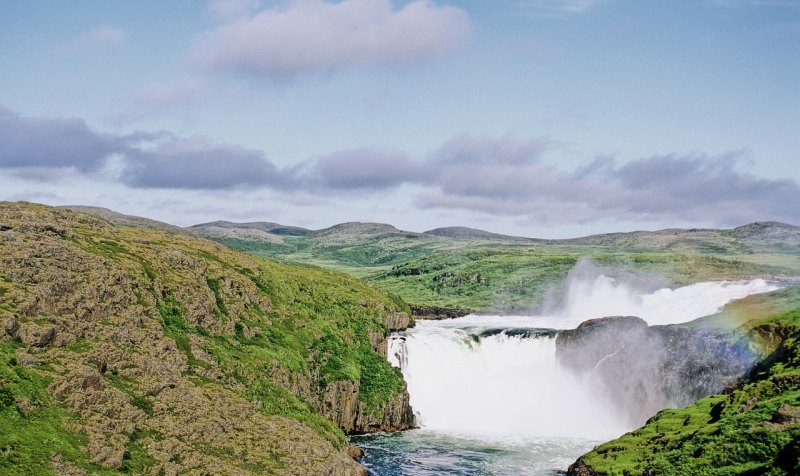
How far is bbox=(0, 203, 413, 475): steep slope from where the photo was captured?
32.0 m

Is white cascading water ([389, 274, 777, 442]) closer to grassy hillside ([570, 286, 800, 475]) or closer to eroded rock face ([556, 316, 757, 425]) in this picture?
eroded rock face ([556, 316, 757, 425])

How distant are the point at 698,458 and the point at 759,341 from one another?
89.3ft

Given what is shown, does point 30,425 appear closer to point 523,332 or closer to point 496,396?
point 496,396

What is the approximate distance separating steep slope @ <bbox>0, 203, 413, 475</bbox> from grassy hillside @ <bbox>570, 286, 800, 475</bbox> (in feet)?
63.3

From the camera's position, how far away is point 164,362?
4272 centimetres

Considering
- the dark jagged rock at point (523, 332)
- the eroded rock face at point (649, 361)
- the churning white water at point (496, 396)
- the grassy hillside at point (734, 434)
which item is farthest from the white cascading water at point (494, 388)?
the grassy hillside at point (734, 434)

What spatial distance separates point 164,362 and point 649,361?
52.7m

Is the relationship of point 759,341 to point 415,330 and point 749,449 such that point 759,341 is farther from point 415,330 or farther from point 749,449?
point 415,330

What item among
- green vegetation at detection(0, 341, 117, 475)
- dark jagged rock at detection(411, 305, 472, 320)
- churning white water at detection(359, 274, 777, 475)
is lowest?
churning white water at detection(359, 274, 777, 475)

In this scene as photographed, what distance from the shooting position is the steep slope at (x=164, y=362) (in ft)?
105

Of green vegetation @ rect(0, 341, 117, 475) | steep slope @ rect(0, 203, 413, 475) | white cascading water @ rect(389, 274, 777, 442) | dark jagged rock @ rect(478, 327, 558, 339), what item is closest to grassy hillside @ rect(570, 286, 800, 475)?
steep slope @ rect(0, 203, 413, 475)

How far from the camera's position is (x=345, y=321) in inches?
2931

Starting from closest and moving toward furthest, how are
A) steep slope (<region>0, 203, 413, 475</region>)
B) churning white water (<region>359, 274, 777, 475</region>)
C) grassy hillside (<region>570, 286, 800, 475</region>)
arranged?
steep slope (<region>0, 203, 413, 475</region>)
grassy hillside (<region>570, 286, 800, 475</region>)
churning white water (<region>359, 274, 777, 475</region>)

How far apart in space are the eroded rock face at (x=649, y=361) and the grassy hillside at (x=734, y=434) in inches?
259
